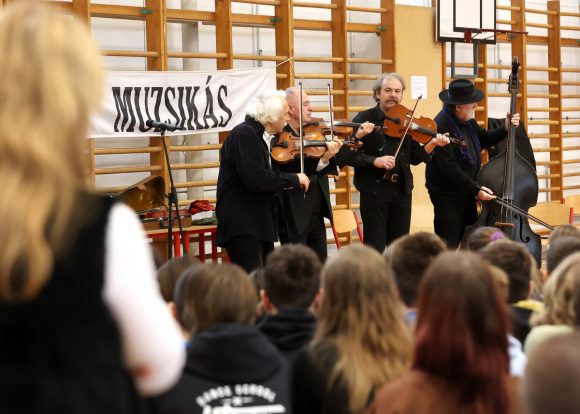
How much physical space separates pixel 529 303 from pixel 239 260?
242cm

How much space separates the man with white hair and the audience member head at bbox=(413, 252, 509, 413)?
10.3 ft

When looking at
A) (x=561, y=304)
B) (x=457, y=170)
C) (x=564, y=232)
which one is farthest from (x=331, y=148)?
(x=561, y=304)

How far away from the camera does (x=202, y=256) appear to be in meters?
6.86

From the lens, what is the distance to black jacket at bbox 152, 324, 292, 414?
192 centimetres

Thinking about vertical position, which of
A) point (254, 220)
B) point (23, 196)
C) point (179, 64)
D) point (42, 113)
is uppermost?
point (179, 64)

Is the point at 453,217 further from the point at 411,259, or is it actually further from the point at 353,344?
the point at 353,344

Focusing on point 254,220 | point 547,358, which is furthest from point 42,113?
point 254,220

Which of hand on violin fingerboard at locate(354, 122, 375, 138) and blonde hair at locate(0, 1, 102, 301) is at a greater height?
hand on violin fingerboard at locate(354, 122, 375, 138)

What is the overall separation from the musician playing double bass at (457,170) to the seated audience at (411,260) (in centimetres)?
311

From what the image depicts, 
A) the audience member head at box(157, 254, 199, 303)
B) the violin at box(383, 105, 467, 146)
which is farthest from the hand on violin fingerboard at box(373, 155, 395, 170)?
the audience member head at box(157, 254, 199, 303)

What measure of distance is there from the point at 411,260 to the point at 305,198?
103 inches

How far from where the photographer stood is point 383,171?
221 inches

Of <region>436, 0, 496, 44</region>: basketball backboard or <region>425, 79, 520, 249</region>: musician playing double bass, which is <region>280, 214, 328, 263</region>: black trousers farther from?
<region>436, 0, 496, 44</region>: basketball backboard

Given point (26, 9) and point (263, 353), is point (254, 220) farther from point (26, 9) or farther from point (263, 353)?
point (26, 9)
